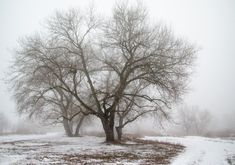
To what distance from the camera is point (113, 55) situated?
2317 centimetres

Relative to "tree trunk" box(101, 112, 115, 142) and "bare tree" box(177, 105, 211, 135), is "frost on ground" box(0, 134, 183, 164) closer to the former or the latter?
"tree trunk" box(101, 112, 115, 142)

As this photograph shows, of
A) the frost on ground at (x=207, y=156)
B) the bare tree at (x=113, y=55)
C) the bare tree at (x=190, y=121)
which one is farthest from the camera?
the bare tree at (x=190, y=121)

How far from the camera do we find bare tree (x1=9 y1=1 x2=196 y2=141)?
835 inches

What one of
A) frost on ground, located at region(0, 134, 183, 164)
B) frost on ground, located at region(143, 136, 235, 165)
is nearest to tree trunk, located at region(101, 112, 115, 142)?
frost on ground, located at region(0, 134, 183, 164)

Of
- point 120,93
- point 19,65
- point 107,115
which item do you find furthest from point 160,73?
point 19,65

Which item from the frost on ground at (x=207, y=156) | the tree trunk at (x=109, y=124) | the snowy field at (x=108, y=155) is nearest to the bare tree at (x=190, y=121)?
the frost on ground at (x=207, y=156)

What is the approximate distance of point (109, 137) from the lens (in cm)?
2380

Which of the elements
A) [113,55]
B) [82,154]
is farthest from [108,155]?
[113,55]

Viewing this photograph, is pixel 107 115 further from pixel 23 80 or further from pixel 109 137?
pixel 23 80

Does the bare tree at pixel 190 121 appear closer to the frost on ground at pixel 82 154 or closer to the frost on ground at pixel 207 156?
the frost on ground at pixel 207 156

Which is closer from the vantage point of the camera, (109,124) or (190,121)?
(109,124)

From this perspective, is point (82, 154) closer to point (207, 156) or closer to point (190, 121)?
point (207, 156)

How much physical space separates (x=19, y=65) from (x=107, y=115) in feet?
32.2

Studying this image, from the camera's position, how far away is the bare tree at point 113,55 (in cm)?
2120
